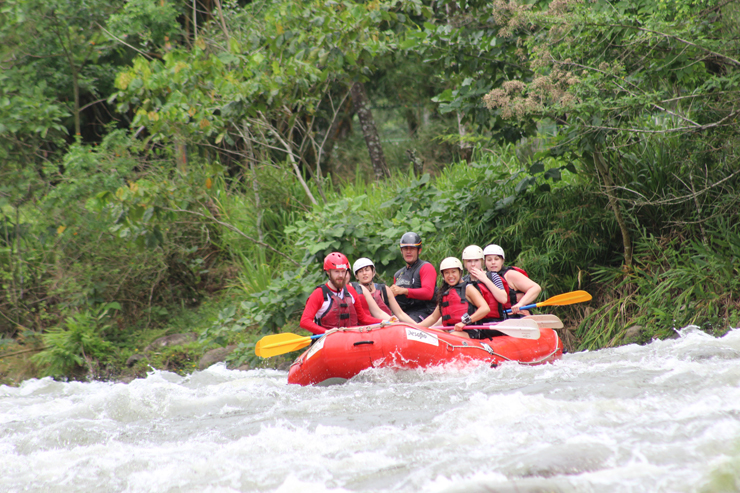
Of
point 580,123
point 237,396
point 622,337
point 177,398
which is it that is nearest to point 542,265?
point 622,337

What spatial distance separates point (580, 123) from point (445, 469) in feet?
13.5

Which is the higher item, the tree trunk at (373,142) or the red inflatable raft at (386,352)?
the tree trunk at (373,142)

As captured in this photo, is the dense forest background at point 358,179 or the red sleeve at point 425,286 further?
the red sleeve at point 425,286

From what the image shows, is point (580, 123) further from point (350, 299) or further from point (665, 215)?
point (350, 299)

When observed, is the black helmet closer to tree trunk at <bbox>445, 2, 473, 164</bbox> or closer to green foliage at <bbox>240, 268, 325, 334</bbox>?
green foliage at <bbox>240, 268, 325, 334</bbox>

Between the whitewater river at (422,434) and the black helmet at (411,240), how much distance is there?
6.75 ft

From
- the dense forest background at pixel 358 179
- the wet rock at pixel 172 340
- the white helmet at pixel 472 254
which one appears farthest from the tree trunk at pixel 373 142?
the white helmet at pixel 472 254

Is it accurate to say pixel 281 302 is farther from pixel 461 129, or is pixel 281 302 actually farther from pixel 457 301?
pixel 461 129

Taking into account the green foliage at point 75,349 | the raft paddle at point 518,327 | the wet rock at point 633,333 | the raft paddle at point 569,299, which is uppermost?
the raft paddle at point 569,299

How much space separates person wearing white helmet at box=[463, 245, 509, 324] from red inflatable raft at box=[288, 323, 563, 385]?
671 mm

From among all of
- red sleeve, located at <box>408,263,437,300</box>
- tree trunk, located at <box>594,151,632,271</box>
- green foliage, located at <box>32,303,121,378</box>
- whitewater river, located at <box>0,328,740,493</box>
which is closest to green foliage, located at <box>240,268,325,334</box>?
red sleeve, located at <box>408,263,437,300</box>

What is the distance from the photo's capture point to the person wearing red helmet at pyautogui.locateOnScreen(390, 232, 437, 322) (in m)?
7.10

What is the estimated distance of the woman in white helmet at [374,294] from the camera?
6.79 m

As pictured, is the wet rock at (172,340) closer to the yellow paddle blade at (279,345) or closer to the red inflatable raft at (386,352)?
the yellow paddle blade at (279,345)
